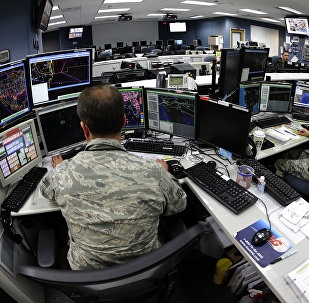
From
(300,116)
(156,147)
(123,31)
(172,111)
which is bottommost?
(156,147)

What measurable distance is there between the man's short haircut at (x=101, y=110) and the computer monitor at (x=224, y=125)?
87 centimetres

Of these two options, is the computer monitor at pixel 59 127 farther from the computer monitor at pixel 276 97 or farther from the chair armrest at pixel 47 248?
the computer monitor at pixel 276 97

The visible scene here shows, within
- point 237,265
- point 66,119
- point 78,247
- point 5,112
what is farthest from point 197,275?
point 5,112

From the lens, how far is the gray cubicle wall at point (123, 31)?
15.2 meters

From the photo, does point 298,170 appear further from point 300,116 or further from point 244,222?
point 244,222

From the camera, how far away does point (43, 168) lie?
1.81 m

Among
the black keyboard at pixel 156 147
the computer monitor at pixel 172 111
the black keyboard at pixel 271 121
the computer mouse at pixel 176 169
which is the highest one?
the computer monitor at pixel 172 111

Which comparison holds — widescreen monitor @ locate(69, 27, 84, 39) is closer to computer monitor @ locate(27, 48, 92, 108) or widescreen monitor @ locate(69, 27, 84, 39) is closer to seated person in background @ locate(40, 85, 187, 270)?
computer monitor @ locate(27, 48, 92, 108)

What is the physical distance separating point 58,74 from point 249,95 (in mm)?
1706

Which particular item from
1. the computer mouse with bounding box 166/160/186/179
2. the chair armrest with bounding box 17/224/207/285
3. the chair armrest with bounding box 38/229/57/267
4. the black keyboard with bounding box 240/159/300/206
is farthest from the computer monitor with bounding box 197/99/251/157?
the chair armrest with bounding box 38/229/57/267

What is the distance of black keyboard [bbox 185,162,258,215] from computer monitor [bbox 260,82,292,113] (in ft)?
4.09

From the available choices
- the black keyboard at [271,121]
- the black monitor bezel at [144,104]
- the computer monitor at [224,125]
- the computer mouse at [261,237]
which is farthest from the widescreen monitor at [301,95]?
the computer mouse at [261,237]

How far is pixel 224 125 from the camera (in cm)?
182

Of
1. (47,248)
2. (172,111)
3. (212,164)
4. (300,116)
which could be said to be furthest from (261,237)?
(300,116)
